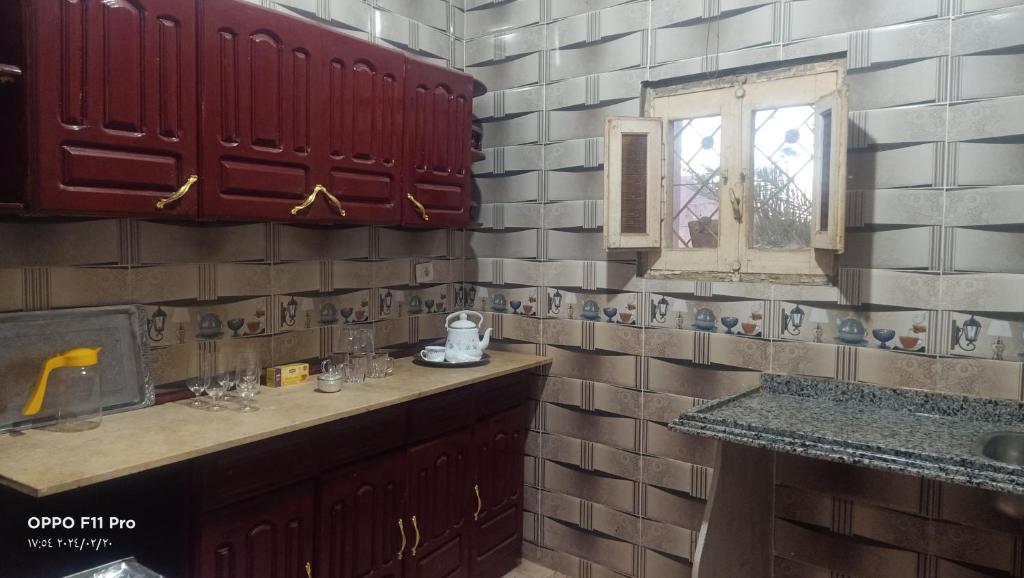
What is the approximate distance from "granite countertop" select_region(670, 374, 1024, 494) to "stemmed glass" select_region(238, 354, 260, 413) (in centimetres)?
120

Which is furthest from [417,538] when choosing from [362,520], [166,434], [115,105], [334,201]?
[115,105]

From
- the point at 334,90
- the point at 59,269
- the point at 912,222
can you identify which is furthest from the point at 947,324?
the point at 59,269

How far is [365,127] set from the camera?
7.07 ft

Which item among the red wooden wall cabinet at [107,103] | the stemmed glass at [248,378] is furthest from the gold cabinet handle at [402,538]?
the red wooden wall cabinet at [107,103]

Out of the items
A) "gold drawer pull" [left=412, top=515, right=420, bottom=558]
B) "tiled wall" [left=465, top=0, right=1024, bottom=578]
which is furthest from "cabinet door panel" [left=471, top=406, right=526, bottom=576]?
"gold drawer pull" [left=412, top=515, right=420, bottom=558]

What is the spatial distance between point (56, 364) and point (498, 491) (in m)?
1.56

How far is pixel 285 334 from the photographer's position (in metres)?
2.29

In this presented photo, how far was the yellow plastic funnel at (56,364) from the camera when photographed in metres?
1.63

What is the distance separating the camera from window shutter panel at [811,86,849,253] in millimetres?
1940

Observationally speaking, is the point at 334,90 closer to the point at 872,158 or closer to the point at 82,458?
the point at 82,458

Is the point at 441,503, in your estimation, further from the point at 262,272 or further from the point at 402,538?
the point at 262,272

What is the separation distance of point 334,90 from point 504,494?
5.35 feet

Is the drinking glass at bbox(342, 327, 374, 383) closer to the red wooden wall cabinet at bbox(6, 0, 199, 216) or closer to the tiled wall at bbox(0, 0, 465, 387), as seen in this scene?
the tiled wall at bbox(0, 0, 465, 387)

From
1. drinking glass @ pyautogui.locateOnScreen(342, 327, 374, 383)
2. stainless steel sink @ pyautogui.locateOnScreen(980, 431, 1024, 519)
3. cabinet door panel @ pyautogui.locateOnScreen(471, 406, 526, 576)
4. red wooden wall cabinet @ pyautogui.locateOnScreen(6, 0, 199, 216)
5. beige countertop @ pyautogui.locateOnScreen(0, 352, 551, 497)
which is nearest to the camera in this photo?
beige countertop @ pyautogui.locateOnScreen(0, 352, 551, 497)
